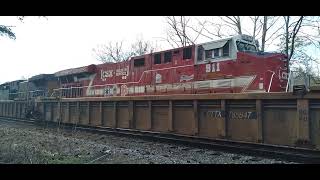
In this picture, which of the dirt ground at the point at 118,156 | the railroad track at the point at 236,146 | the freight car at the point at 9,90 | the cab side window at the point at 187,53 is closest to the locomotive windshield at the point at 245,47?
the cab side window at the point at 187,53

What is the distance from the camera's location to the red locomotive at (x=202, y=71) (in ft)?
37.1

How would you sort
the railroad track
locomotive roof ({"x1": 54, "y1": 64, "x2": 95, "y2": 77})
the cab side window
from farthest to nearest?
locomotive roof ({"x1": 54, "y1": 64, "x2": 95, "y2": 77})
the cab side window
the railroad track

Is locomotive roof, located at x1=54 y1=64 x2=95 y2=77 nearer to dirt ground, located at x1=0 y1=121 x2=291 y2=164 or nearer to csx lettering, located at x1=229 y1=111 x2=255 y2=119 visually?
dirt ground, located at x1=0 y1=121 x2=291 y2=164

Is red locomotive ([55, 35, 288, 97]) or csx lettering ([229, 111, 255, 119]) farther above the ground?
red locomotive ([55, 35, 288, 97])

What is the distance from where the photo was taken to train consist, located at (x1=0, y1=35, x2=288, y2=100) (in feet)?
37.2

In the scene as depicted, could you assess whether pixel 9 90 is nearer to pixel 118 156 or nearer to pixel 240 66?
pixel 118 156

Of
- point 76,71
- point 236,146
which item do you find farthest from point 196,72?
point 76,71

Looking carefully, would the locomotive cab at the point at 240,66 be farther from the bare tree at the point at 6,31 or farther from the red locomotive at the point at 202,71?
the bare tree at the point at 6,31

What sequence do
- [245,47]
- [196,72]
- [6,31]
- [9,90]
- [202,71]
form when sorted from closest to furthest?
[6,31], [245,47], [202,71], [196,72], [9,90]

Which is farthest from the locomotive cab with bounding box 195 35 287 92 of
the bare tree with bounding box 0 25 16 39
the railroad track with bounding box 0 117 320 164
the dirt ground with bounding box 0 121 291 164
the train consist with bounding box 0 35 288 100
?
the bare tree with bounding box 0 25 16 39

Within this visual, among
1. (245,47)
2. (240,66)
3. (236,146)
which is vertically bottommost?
(236,146)

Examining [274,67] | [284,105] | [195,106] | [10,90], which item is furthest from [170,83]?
[10,90]

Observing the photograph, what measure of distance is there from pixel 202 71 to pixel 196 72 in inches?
11.2

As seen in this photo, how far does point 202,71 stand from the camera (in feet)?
43.1
